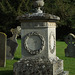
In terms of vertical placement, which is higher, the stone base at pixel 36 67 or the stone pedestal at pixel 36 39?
the stone pedestal at pixel 36 39

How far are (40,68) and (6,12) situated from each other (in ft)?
99.5

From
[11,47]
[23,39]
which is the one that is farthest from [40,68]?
[11,47]

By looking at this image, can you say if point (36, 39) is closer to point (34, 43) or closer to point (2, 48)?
point (34, 43)

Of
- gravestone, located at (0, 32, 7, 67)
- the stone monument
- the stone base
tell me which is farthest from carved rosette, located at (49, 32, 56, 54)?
gravestone, located at (0, 32, 7, 67)

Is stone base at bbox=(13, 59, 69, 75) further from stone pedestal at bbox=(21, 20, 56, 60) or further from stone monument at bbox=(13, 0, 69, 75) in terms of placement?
stone pedestal at bbox=(21, 20, 56, 60)

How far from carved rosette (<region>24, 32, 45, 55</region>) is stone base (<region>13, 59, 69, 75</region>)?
290 mm

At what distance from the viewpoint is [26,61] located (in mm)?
7605

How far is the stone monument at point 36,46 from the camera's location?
→ 7.45 m

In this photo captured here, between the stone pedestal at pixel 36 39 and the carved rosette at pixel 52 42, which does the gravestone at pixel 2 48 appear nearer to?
the stone pedestal at pixel 36 39

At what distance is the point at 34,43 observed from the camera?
7.60m

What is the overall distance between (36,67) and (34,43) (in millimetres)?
702

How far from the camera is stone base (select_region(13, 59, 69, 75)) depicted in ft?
24.1

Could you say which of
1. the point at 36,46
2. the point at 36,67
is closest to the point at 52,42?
the point at 36,46

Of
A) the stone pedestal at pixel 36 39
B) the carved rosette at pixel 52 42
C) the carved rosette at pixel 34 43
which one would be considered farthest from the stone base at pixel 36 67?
the carved rosette at pixel 52 42
